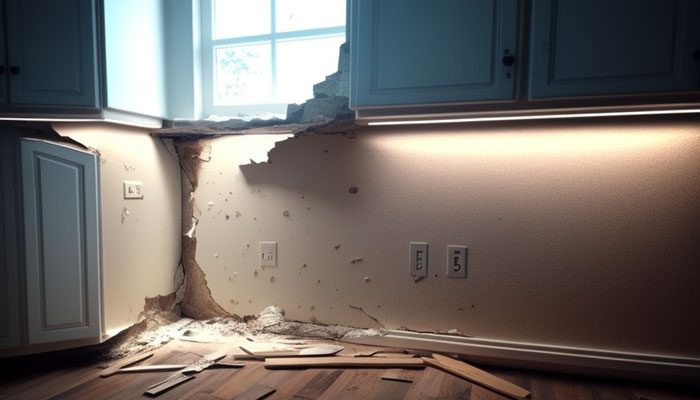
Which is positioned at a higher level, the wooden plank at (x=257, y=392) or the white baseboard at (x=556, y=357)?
the white baseboard at (x=556, y=357)

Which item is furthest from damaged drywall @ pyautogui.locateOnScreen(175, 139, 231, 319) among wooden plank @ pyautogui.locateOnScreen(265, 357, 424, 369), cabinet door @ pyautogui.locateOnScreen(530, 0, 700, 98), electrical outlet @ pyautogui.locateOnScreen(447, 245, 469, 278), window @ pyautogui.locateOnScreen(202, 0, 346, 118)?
cabinet door @ pyautogui.locateOnScreen(530, 0, 700, 98)

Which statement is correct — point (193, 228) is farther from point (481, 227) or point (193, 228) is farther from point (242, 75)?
point (481, 227)

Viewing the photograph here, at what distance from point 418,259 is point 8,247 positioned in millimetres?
1646

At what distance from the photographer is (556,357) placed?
1.57 m

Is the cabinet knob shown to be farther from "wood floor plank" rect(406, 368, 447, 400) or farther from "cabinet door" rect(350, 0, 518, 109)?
"wood floor plank" rect(406, 368, 447, 400)

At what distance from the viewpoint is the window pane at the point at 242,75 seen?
2.02 m

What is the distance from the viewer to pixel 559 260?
1594 millimetres

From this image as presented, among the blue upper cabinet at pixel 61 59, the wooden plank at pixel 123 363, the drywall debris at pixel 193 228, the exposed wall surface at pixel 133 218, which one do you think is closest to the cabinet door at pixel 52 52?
the blue upper cabinet at pixel 61 59

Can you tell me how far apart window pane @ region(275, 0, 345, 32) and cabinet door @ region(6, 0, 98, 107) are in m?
0.81

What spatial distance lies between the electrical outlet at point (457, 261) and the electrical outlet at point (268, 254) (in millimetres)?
826

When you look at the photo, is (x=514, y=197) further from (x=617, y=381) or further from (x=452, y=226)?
(x=617, y=381)

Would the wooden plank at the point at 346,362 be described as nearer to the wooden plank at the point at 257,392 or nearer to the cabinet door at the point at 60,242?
the wooden plank at the point at 257,392

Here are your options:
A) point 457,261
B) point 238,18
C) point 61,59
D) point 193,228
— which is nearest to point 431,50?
point 457,261

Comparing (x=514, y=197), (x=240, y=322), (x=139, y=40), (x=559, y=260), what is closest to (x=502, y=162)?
(x=514, y=197)
